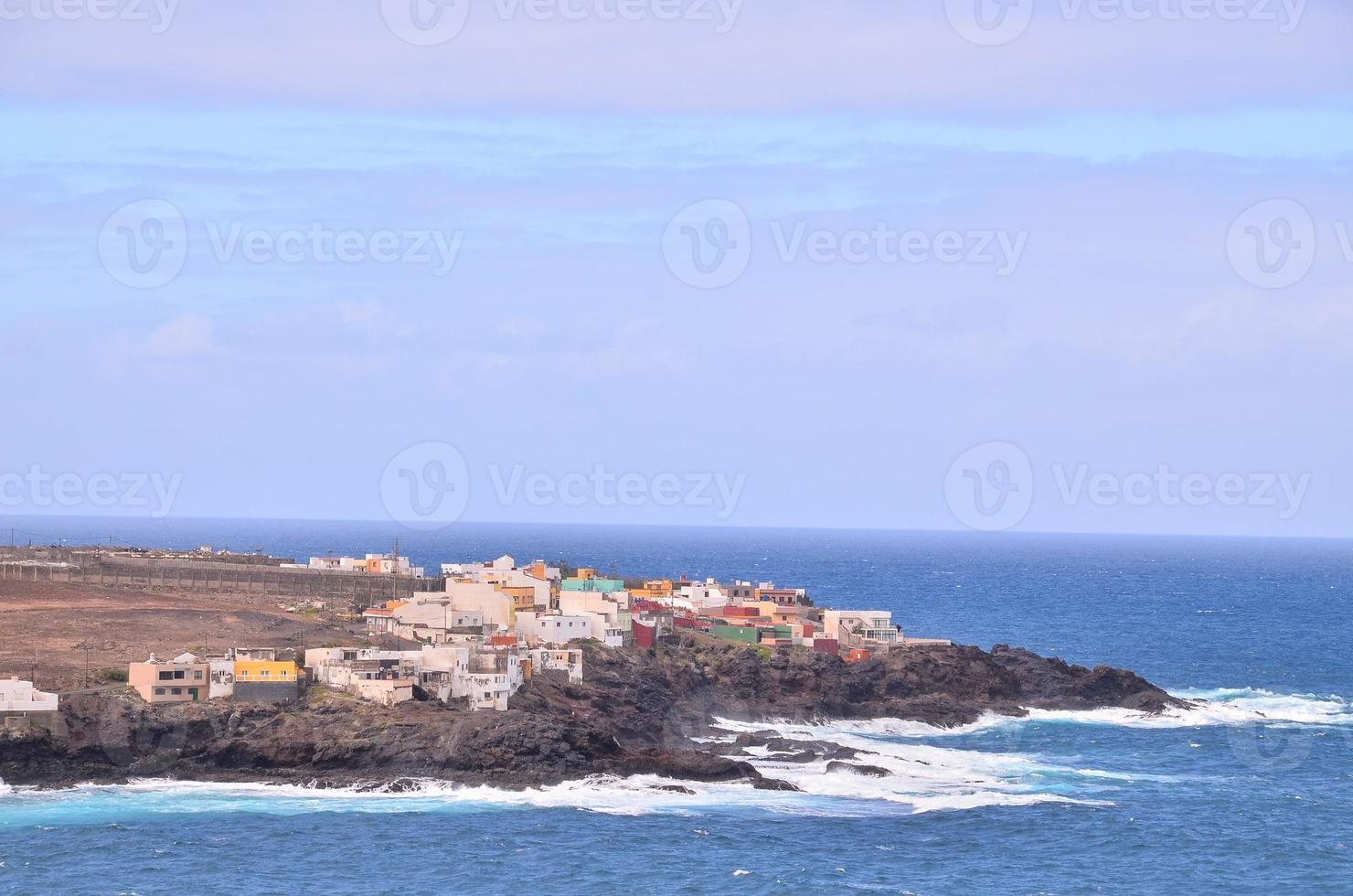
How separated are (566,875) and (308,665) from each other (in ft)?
89.5

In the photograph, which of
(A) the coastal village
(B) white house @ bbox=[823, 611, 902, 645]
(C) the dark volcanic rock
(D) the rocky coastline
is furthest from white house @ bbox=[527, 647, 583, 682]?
(B) white house @ bbox=[823, 611, 902, 645]

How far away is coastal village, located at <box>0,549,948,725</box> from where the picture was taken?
8256 cm

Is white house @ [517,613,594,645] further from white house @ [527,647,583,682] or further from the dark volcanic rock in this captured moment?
the dark volcanic rock

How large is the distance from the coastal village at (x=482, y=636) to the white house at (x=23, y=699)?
0.06 metres

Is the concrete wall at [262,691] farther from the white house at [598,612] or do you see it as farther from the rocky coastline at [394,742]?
the white house at [598,612]

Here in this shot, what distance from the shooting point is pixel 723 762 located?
8156 cm

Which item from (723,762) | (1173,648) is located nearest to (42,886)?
(723,762)

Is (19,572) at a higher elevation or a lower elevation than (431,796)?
higher

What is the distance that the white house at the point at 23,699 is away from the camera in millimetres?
76562

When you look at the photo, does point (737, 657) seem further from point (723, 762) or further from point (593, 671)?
point (723, 762)

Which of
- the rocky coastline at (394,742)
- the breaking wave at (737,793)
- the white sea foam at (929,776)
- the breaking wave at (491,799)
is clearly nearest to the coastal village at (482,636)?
the rocky coastline at (394,742)

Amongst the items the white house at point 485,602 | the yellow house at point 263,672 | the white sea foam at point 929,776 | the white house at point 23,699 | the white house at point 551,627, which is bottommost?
the white sea foam at point 929,776

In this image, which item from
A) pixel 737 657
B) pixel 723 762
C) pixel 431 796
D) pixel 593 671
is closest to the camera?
pixel 431 796

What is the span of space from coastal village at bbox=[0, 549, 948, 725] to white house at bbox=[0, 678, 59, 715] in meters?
0.06
